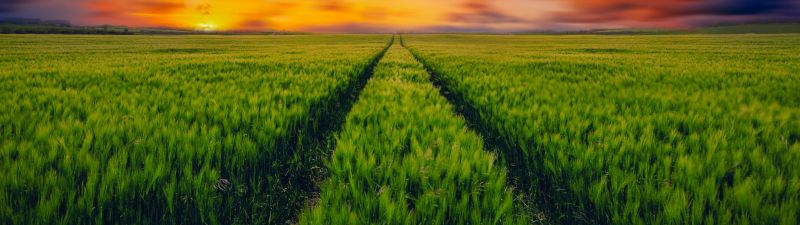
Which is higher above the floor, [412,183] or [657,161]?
[657,161]

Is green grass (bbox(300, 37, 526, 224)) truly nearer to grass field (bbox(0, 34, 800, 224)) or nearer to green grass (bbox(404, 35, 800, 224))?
grass field (bbox(0, 34, 800, 224))

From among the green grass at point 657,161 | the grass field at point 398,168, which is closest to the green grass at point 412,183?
the grass field at point 398,168

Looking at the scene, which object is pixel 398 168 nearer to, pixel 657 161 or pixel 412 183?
pixel 412 183

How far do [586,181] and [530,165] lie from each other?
0.60m

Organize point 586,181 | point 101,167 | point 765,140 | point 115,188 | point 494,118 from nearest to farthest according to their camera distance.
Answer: point 115,188 < point 101,167 < point 586,181 < point 765,140 < point 494,118

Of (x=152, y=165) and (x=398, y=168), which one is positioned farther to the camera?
(x=398, y=168)

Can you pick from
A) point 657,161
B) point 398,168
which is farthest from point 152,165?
point 657,161

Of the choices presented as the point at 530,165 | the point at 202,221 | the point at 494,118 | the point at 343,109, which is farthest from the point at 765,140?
the point at 343,109

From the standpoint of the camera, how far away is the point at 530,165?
2.46 metres

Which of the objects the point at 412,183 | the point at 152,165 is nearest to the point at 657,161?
the point at 412,183

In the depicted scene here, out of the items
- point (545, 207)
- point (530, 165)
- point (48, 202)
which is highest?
point (48, 202)

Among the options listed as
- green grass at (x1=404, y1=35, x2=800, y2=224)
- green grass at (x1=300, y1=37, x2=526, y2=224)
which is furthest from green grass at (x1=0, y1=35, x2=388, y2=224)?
green grass at (x1=404, y1=35, x2=800, y2=224)

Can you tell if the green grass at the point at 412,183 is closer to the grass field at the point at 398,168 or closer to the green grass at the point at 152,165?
the grass field at the point at 398,168

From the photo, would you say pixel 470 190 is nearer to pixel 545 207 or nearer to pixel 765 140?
pixel 545 207
